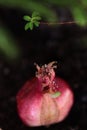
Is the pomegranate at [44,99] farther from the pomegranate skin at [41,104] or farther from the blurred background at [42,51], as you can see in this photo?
the blurred background at [42,51]

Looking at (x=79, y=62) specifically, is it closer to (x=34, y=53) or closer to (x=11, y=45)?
(x=34, y=53)

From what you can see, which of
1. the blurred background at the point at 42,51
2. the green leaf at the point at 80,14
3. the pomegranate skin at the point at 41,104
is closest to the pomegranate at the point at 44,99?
the pomegranate skin at the point at 41,104

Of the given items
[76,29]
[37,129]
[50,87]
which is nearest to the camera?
[50,87]

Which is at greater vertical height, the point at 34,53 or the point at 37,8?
the point at 37,8

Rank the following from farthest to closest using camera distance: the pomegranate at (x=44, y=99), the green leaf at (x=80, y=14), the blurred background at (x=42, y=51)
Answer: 1. the green leaf at (x=80, y=14)
2. the blurred background at (x=42, y=51)
3. the pomegranate at (x=44, y=99)

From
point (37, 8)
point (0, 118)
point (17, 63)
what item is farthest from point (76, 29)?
point (0, 118)

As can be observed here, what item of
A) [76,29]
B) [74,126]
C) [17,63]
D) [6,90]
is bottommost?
[74,126]
